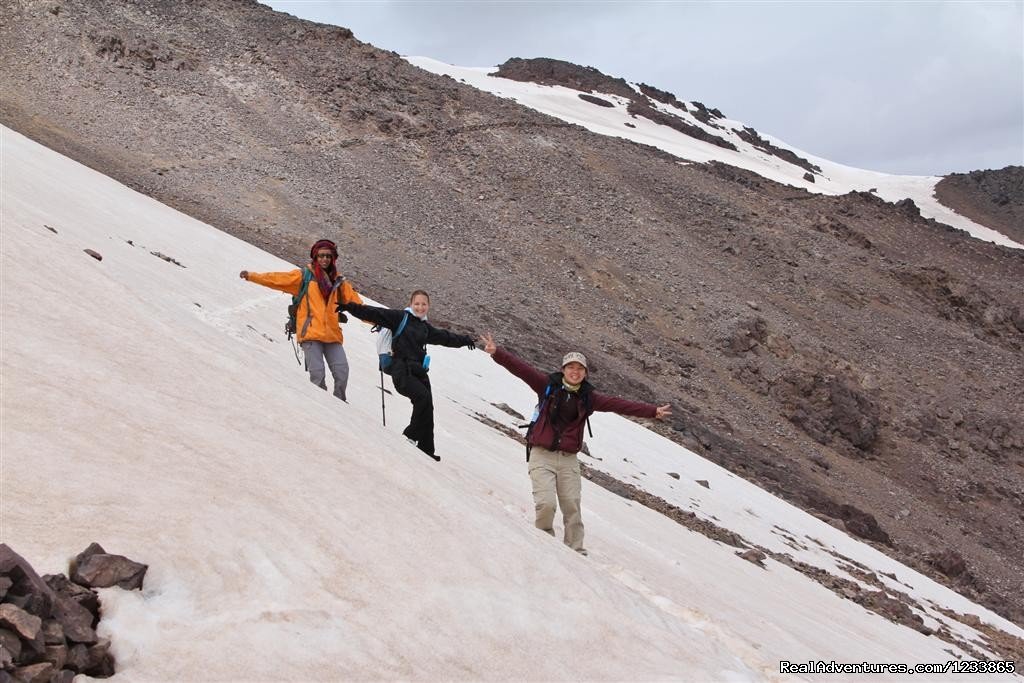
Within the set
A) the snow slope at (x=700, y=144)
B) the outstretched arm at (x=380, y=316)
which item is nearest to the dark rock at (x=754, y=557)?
the outstretched arm at (x=380, y=316)

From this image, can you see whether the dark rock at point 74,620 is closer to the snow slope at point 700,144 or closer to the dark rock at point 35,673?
the dark rock at point 35,673

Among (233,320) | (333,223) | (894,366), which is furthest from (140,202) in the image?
(894,366)

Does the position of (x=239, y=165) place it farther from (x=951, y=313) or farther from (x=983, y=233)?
(x=983, y=233)

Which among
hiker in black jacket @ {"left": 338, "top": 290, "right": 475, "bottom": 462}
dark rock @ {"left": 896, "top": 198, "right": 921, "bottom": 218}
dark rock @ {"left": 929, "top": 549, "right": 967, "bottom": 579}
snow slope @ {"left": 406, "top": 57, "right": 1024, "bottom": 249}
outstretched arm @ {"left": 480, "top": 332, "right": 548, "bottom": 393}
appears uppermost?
snow slope @ {"left": 406, "top": 57, "right": 1024, "bottom": 249}

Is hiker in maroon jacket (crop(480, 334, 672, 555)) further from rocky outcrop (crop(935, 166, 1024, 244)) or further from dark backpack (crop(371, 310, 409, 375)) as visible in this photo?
rocky outcrop (crop(935, 166, 1024, 244))

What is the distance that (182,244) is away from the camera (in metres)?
18.8

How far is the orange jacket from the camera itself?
9328 mm

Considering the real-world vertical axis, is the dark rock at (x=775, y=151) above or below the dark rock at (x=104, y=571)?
above

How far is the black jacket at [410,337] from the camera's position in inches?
347

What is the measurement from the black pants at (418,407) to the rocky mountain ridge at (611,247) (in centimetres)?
1633

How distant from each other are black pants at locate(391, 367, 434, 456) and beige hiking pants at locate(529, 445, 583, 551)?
4.19 ft

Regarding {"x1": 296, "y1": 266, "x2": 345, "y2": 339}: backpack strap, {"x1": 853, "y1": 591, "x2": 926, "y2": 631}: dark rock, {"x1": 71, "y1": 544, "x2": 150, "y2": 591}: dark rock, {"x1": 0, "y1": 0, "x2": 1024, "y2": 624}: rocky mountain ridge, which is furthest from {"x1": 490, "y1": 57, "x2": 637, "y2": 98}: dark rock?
{"x1": 71, "y1": 544, "x2": 150, "y2": 591}: dark rock

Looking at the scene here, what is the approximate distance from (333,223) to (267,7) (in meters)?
25.0

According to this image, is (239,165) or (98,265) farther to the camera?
(239,165)
